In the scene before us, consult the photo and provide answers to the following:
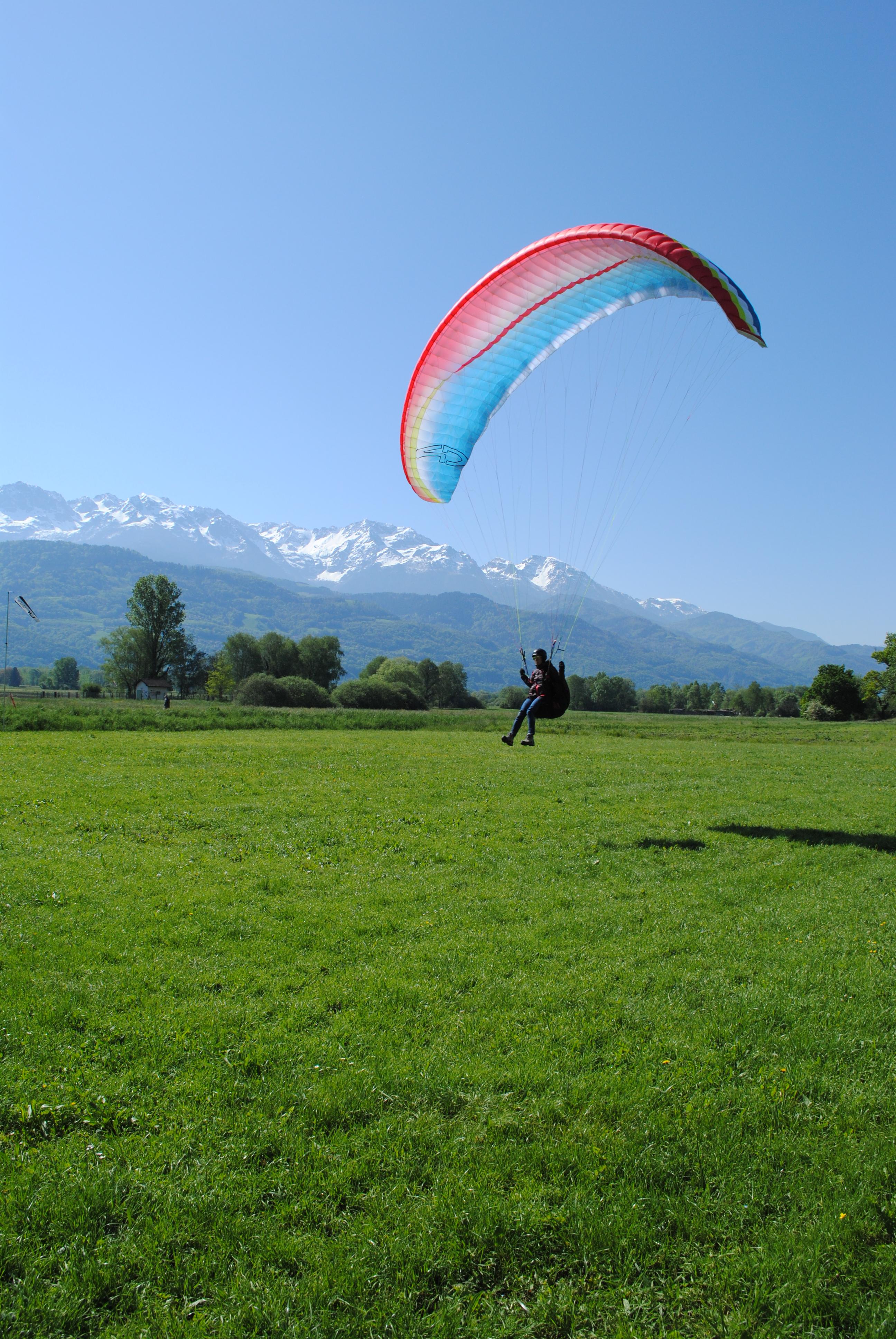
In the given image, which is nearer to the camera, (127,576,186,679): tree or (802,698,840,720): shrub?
(802,698,840,720): shrub

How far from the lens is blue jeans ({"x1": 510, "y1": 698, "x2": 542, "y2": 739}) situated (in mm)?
17609

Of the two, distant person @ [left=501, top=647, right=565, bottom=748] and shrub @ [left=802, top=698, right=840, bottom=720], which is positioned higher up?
distant person @ [left=501, top=647, right=565, bottom=748]

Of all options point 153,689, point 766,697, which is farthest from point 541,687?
point 766,697

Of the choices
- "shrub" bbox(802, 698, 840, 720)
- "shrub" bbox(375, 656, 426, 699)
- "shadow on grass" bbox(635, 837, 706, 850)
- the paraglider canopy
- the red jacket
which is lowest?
"shadow on grass" bbox(635, 837, 706, 850)

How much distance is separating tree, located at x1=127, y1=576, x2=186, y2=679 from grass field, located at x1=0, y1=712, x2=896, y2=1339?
3784 inches

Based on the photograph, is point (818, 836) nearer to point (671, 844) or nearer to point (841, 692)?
point (671, 844)

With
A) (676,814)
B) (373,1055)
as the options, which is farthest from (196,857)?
(676,814)

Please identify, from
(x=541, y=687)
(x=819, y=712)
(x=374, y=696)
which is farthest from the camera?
(x=819, y=712)

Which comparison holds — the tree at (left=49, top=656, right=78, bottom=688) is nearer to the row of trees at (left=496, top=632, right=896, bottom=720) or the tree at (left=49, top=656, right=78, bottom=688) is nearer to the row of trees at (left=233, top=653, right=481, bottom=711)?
the row of trees at (left=233, top=653, right=481, bottom=711)

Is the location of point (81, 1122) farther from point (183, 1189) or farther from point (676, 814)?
point (676, 814)

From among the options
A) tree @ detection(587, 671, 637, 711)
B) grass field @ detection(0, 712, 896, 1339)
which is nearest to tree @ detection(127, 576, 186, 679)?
tree @ detection(587, 671, 637, 711)

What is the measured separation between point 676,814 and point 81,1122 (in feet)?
46.8

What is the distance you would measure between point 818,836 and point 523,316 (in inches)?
520

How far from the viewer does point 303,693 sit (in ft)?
261
